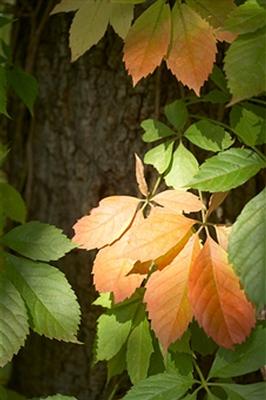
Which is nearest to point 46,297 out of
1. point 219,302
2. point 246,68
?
point 219,302

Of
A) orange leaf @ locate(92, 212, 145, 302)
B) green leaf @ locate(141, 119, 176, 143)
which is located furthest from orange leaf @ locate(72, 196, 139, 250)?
green leaf @ locate(141, 119, 176, 143)

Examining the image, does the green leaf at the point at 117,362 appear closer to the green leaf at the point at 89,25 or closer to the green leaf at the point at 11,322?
the green leaf at the point at 11,322

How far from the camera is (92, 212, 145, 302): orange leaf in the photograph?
44.9 inches

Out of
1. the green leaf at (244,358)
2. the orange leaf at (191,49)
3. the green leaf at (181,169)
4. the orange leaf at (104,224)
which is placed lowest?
the green leaf at (244,358)

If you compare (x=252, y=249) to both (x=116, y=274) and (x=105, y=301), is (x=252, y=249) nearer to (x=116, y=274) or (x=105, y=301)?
(x=116, y=274)

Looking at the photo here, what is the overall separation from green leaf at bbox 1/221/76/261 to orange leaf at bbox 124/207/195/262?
0.13 metres

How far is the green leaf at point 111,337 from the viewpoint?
1.24 metres

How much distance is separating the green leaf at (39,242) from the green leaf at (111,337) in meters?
0.19

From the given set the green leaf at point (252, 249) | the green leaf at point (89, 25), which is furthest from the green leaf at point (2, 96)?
the green leaf at point (252, 249)

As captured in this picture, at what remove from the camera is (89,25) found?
1142mm

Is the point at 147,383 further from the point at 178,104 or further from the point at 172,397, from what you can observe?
the point at 178,104

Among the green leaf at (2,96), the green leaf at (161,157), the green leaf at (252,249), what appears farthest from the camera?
the green leaf at (161,157)

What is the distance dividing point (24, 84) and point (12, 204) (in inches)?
10.5

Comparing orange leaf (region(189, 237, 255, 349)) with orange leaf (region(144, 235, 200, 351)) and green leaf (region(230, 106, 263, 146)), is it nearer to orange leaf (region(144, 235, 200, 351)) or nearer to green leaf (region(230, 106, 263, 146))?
orange leaf (region(144, 235, 200, 351))
